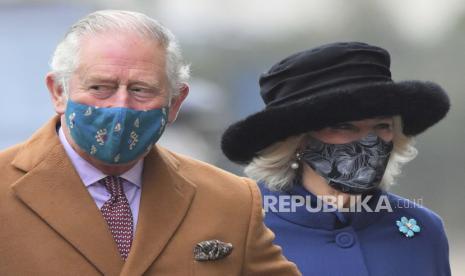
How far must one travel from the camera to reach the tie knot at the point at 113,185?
3.01 metres

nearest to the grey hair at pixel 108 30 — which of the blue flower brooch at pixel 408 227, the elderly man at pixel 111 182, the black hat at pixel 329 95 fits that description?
the elderly man at pixel 111 182

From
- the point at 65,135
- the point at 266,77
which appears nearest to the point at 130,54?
the point at 65,135

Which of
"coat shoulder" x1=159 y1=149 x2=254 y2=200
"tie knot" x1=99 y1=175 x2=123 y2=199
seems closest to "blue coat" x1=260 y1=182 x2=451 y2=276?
"coat shoulder" x1=159 y1=149 x2=254 y2=200

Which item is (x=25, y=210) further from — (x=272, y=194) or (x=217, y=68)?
(x=217, y=68)

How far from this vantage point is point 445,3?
9.27 m

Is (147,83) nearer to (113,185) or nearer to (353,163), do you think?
(113,185)

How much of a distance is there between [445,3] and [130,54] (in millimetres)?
6732

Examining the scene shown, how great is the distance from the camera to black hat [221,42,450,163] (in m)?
3.70

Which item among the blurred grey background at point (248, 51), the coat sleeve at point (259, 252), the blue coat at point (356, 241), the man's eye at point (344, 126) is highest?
the man's eye at point (344, 126)

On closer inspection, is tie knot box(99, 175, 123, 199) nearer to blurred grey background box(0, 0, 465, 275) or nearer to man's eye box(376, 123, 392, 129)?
man's eye box(376, 123, 392, 129)

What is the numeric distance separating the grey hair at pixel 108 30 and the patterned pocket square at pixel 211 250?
1.47 ft

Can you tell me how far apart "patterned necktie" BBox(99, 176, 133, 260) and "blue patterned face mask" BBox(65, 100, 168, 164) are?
3.9 inches

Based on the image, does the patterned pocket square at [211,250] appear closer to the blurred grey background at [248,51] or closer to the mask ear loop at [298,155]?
the mask ear loop at [298,155]

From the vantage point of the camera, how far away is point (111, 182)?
9.92 ft
